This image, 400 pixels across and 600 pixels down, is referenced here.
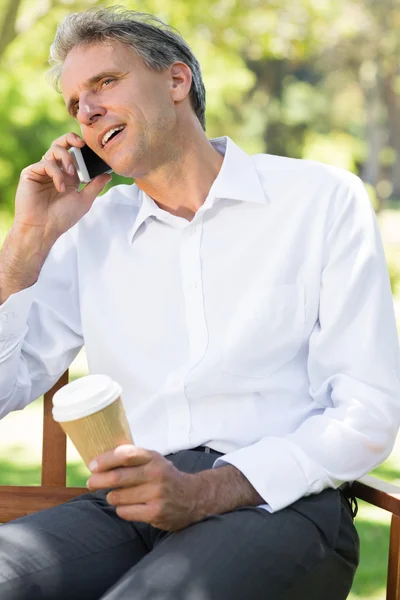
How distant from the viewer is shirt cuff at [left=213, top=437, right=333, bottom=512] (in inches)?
91.4

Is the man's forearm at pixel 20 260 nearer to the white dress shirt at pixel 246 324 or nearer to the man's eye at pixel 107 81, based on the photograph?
the white dress shirt at pixel 246 324

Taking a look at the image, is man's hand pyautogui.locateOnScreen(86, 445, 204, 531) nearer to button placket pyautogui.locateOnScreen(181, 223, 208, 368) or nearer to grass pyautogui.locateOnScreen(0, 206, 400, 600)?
button placket pyautogui.locateOnScreen(181, 223, 208, 368)

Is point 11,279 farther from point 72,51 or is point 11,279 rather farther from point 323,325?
point 323,325

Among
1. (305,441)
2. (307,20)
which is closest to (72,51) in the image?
(305,441)

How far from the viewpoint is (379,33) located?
2550 cm

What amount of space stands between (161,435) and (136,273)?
0.51 meters

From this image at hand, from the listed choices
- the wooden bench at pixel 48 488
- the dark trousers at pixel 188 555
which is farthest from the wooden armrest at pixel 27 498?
the dark trousers at pixel 188 555

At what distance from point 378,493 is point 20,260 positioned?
126 cm

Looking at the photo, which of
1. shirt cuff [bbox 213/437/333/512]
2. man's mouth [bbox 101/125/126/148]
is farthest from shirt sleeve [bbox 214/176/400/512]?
man's mouth [bbox 101/125/126/148]

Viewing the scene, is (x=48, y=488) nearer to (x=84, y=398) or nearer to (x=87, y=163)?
(x=87, y=163)

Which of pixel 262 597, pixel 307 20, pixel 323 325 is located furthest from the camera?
pixel 307 20

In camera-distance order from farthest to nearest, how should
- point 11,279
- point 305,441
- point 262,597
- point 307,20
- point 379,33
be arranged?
point 379,33
point 307,20
point 11,279
point 305,441
point 262,597

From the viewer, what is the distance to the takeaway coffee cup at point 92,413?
1.76 meters

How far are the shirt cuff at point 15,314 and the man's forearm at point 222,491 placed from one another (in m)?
0.79
